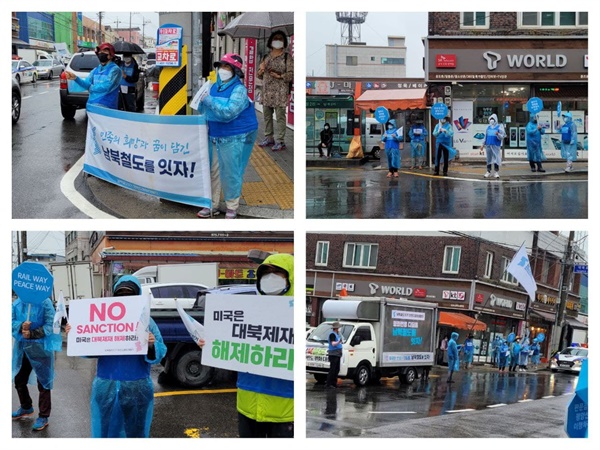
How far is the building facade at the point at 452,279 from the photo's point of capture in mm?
9691

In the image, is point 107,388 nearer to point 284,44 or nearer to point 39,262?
point 39,262

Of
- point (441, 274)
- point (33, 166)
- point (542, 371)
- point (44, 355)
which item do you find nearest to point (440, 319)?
point (441, 274)

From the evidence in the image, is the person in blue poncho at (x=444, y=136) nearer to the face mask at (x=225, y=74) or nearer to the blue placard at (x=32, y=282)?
the face mask at (x=225, y=74)

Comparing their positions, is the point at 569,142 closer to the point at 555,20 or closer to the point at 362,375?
the point at 555,20

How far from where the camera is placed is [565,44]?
2028cm

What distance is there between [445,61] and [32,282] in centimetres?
1763

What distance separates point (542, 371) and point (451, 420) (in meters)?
5.14

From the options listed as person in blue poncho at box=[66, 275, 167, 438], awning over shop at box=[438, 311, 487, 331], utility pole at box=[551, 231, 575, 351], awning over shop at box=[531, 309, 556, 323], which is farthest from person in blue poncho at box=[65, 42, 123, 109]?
awning over shop at box=[438, 311, 487, 331]

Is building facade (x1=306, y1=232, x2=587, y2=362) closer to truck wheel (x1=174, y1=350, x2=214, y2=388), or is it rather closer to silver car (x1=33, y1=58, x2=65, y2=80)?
truck wheel (x1=174, y1=350, x2=214, y2=388)

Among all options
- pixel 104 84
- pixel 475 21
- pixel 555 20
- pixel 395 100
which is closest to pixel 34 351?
pixel 104 84

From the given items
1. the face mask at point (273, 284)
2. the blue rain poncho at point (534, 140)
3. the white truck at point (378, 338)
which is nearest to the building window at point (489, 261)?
the white truck at point (378, 338)

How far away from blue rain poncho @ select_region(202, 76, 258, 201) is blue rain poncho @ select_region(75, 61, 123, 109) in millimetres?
2219

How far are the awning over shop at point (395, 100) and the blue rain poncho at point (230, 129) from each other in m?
12.4

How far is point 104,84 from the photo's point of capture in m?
8.23
